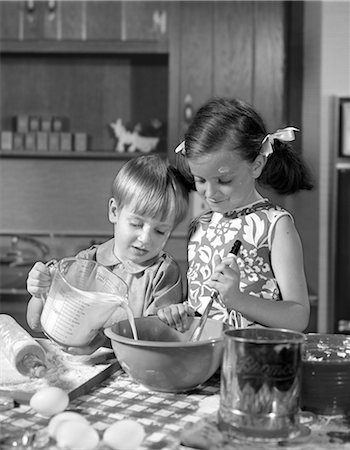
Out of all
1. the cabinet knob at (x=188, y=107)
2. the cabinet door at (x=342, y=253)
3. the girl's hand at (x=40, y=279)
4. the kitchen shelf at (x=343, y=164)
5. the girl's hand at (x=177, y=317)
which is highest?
the cabinet knob at (x=188, y=107)

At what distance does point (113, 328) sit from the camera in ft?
3.84

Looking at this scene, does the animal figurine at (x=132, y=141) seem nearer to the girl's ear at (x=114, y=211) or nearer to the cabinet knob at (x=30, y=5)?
the cabinet knob at (x=30, y=5)

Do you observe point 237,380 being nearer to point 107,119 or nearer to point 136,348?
point 136,348

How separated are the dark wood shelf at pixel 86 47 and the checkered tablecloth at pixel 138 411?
2.72 m

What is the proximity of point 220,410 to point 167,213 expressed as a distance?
2.17ft

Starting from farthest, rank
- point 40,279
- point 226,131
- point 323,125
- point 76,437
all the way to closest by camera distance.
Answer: point 323,125
point 226,131
point 40,279
point 76,437

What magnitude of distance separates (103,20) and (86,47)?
161mm

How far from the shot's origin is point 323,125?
371 cm

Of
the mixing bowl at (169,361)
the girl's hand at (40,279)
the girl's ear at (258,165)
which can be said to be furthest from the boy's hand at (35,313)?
the girl's ear at (258,165)

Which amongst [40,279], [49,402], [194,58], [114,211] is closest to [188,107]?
[194,58]

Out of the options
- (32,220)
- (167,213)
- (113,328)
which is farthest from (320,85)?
(113,328)

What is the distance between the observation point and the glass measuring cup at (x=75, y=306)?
119cm

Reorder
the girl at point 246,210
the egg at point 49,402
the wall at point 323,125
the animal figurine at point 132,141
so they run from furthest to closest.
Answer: the animal figurine at point 132,141
the wall at point 323,125
the girl at point 246,210
the egg at point 49,402

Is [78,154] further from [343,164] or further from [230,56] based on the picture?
[343,164]
